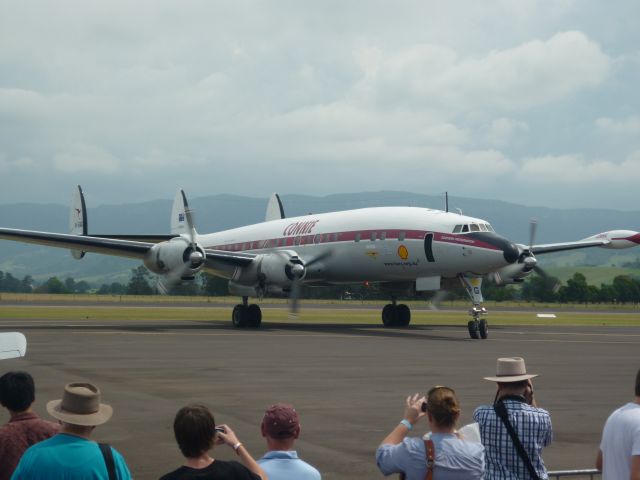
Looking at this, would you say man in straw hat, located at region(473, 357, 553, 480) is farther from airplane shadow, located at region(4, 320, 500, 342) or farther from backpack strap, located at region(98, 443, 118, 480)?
airplane shadow, located at region(4, 320, 500, 342)

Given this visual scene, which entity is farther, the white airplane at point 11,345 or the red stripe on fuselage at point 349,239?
the red stripe on fuselage at point 349,239

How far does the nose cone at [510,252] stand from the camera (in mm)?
30156

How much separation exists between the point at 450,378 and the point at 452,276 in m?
14.6

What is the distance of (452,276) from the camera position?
106 ft

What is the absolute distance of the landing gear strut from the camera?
29.3m

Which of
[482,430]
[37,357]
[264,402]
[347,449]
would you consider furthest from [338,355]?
[482,430]

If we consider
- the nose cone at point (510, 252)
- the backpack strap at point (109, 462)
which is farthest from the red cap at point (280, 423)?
the nose cone at point (510, 252)

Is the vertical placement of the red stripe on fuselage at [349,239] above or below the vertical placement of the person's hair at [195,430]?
above

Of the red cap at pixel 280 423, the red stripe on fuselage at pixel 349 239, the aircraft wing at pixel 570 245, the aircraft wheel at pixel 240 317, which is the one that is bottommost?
the aircraft wheel at pixel 240 317

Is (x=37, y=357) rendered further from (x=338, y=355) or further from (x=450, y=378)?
(x=450, y=378)

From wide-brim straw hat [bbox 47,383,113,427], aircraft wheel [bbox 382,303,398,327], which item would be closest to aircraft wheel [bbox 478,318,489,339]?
aircraft wheel [bbox 382,303,398,327]

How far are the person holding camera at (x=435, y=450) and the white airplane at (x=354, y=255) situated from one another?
23968 mm

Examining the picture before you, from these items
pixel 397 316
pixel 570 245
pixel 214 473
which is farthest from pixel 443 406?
pixel 570 245

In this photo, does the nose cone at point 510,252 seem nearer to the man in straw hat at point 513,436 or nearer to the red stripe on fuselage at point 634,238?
the red stripe on fuselage at point 634,238
